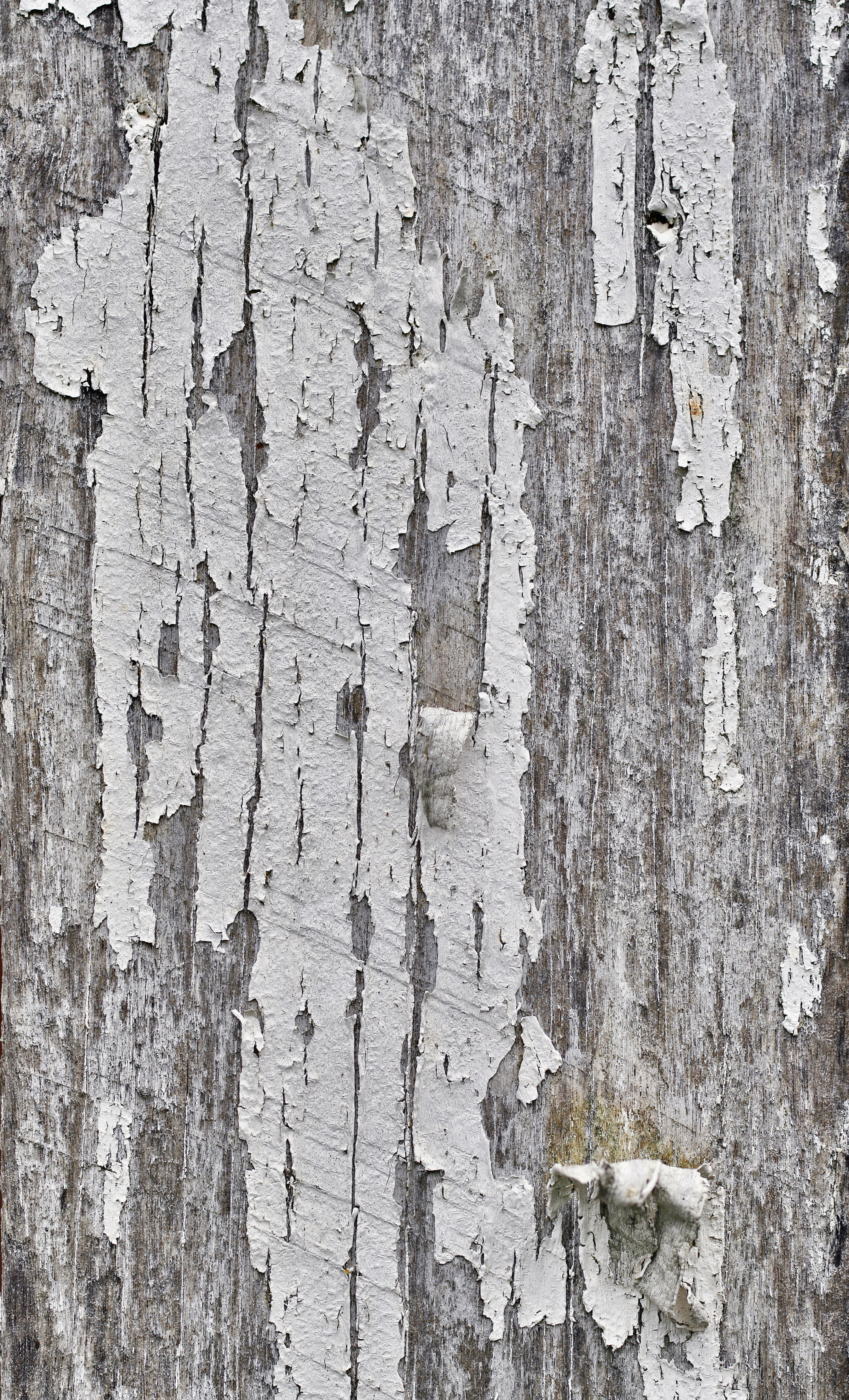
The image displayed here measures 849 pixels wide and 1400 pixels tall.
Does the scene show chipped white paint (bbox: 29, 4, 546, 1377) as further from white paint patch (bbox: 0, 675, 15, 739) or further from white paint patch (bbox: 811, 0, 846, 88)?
white paint patch (bbox: 811, 0, 846, 88)

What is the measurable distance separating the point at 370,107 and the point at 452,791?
706 mm

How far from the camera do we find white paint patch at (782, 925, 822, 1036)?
919 millimetres

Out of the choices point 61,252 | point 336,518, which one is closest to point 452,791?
point 336,518

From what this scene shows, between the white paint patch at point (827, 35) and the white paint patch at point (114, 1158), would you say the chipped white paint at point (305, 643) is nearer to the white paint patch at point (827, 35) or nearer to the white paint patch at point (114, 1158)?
the white paint patch at point (114, 1158)

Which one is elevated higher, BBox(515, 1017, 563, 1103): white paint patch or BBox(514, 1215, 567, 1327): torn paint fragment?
BBox(515, 1017, 563, 1103): white paint patch

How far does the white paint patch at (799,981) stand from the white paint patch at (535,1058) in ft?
0.81

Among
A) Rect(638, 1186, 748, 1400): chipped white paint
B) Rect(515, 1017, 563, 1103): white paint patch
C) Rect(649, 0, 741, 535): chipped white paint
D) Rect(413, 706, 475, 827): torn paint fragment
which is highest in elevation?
Rect(649, 0, 741, 535): chipped white paint

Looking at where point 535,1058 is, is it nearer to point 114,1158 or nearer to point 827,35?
point 114,1158

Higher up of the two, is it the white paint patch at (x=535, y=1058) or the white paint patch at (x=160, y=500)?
the white paint patch at (x=160, y=500)

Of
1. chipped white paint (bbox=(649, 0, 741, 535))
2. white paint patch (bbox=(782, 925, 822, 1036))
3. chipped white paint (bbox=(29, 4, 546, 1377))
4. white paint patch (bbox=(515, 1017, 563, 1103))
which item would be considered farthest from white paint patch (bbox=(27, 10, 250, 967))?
white paint patch (bbox=(782, 925, 822, 1036))

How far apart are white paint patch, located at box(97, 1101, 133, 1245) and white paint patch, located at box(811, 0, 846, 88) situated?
1301 mm

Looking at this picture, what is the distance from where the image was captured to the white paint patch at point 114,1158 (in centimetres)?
91

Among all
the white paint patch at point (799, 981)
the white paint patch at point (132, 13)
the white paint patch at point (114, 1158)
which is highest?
the white paint patch at point (132, 13)

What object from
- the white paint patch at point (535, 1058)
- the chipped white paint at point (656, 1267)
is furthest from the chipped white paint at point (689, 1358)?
the white paint patch at point (535, 1058)
